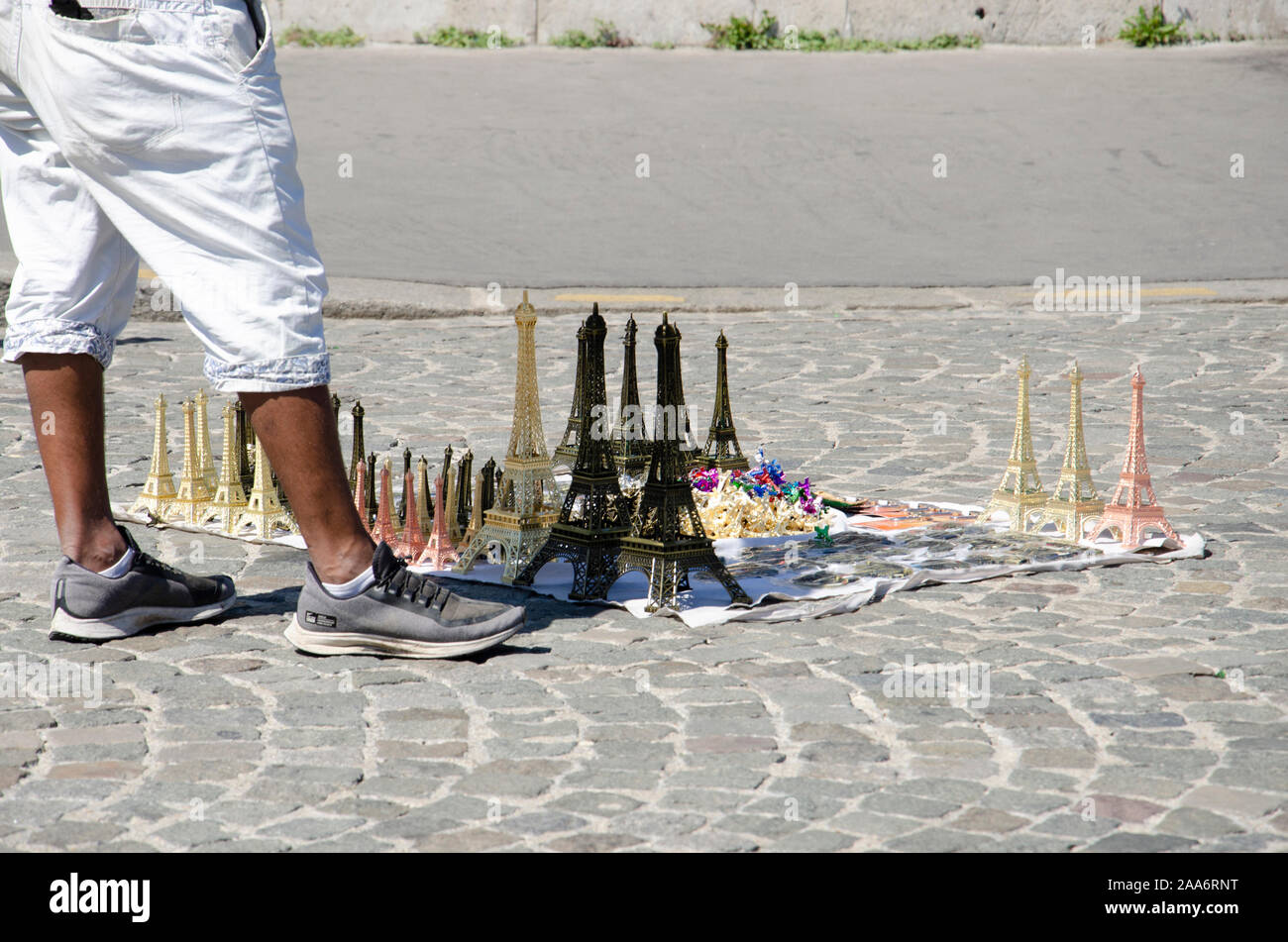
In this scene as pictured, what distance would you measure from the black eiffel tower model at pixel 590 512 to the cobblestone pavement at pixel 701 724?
0.53 feet

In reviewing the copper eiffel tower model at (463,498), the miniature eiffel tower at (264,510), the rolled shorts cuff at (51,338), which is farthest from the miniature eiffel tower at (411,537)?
the rolled shorts cuff at (51,338)

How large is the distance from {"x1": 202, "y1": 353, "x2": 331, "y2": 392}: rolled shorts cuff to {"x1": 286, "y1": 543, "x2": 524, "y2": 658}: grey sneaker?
0.57m

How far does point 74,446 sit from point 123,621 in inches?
20.6

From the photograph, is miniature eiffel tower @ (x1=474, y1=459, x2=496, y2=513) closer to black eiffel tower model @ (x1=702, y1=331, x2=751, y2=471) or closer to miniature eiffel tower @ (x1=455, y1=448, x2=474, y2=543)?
miniature eiffel tower @ (x1=455, y1=448, x2=474, y2=543)

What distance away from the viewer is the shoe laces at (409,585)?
14.4 ft

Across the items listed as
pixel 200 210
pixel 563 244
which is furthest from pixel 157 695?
pixel 563 244

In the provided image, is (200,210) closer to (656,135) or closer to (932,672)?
(932,672)

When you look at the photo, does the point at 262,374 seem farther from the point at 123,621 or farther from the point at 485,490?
the point at 485,490

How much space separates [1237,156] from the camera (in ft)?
53.0

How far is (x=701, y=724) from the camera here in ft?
13.2

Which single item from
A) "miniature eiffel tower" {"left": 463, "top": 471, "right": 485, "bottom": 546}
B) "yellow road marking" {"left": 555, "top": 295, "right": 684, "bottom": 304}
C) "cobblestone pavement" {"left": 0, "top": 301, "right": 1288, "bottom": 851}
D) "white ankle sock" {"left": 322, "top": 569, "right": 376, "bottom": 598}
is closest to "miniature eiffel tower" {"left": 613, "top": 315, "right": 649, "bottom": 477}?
"miniature eiffel tower" {"left": 463, "top": 471, "right": 485, "bottom": 546}

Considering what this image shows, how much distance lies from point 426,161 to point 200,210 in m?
12.4

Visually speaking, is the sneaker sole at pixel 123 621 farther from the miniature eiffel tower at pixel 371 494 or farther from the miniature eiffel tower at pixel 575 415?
the miniature eiffel tower at pixel 575 415

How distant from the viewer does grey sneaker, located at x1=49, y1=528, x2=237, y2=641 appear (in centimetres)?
459
